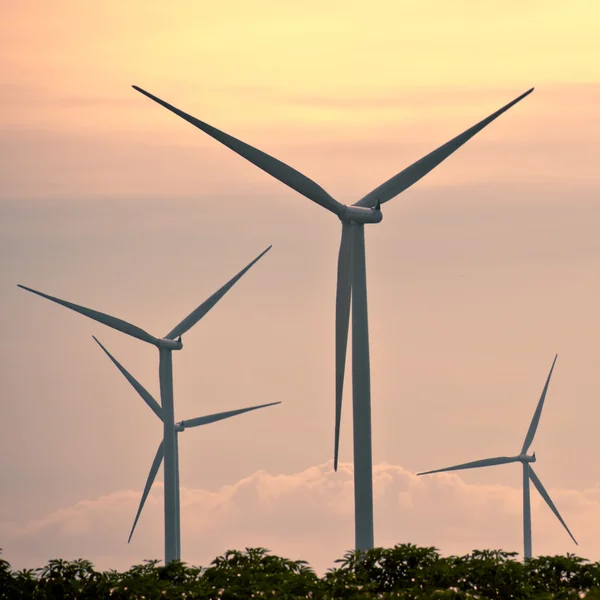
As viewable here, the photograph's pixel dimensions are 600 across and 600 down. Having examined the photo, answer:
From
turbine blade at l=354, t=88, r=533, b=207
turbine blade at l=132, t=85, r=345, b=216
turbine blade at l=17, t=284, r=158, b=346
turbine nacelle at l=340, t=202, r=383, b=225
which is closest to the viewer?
turbine blade at l=132, t=85, r=345, b=216

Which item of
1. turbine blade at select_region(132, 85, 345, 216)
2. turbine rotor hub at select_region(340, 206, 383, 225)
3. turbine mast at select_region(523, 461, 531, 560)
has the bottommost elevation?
turbine rotor hub at select_region(340, 206, 383, 225)

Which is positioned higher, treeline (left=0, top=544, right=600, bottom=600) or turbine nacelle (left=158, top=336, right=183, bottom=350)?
turbine nacelle (left=158, top=336, right=183, bottom=350)

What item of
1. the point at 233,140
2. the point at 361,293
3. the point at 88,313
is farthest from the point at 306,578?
the point at 88,313

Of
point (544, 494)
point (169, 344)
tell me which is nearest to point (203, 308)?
point (169, 344)

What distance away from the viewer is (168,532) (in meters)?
106

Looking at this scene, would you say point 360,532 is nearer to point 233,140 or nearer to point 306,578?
point 306,578

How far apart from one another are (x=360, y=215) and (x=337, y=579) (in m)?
18.4

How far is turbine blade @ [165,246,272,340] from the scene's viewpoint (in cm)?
10269

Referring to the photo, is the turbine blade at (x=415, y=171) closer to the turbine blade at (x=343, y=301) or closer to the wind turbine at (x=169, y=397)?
the turbine blade at (x=343, y=301)

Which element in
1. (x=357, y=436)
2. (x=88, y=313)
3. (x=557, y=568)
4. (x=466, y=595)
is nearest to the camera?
(x=466, y=595)

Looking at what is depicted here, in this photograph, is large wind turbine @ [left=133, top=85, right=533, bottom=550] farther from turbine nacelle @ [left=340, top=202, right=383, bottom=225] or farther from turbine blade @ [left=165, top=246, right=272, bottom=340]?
turbine blade @ [left=165, top=246, right=272, bottom=340]

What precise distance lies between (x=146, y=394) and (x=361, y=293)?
1751 inches

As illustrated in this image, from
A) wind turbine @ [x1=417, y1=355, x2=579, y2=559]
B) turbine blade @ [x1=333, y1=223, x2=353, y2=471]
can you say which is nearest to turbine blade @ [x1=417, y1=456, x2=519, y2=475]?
wind turbine @ [x1=417, y1=355, x2=579, y2=559]

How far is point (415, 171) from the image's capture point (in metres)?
73.1
